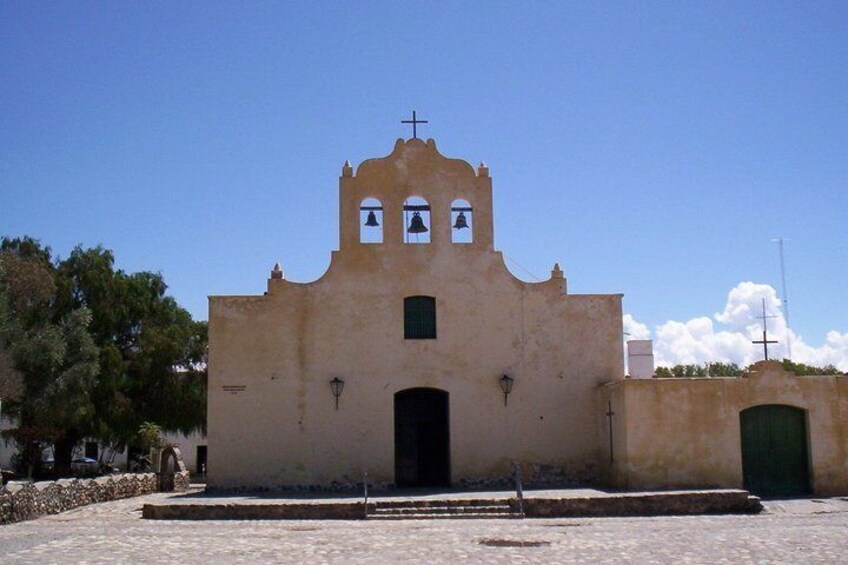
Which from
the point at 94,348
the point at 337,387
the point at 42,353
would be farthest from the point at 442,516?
the point at 94,348

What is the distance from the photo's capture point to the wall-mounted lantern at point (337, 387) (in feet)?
82.0

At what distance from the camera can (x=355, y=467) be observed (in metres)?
24.9

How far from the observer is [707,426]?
2334 cm

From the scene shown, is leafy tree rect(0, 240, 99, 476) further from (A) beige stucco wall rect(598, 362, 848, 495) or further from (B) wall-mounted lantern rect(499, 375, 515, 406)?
(A) beige stucco wall rect(598, 362, 848, 495)

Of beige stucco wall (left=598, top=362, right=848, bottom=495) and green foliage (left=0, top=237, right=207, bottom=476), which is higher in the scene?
green foliage (left=0, top=237, right=207, bottom=476)

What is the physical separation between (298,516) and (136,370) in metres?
23.4

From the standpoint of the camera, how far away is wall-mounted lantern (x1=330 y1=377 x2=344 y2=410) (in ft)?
82.0

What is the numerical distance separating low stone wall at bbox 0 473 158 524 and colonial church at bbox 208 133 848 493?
3233 mm

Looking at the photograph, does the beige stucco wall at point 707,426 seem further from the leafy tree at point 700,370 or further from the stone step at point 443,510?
the leafy tree at point 700,370

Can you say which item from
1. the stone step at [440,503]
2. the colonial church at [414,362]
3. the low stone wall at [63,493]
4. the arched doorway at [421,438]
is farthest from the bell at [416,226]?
the low stone wall at [63,493]

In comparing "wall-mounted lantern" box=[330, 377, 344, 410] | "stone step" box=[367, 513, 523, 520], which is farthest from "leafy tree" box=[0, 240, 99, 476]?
"stone step" box=[367, 513, 523, 520]

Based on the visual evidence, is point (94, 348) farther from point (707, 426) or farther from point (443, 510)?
point (707, 426)

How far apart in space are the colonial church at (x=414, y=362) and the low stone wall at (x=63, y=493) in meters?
3.23

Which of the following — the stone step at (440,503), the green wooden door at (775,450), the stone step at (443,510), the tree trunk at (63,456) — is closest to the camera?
the stone step at (443,510)
